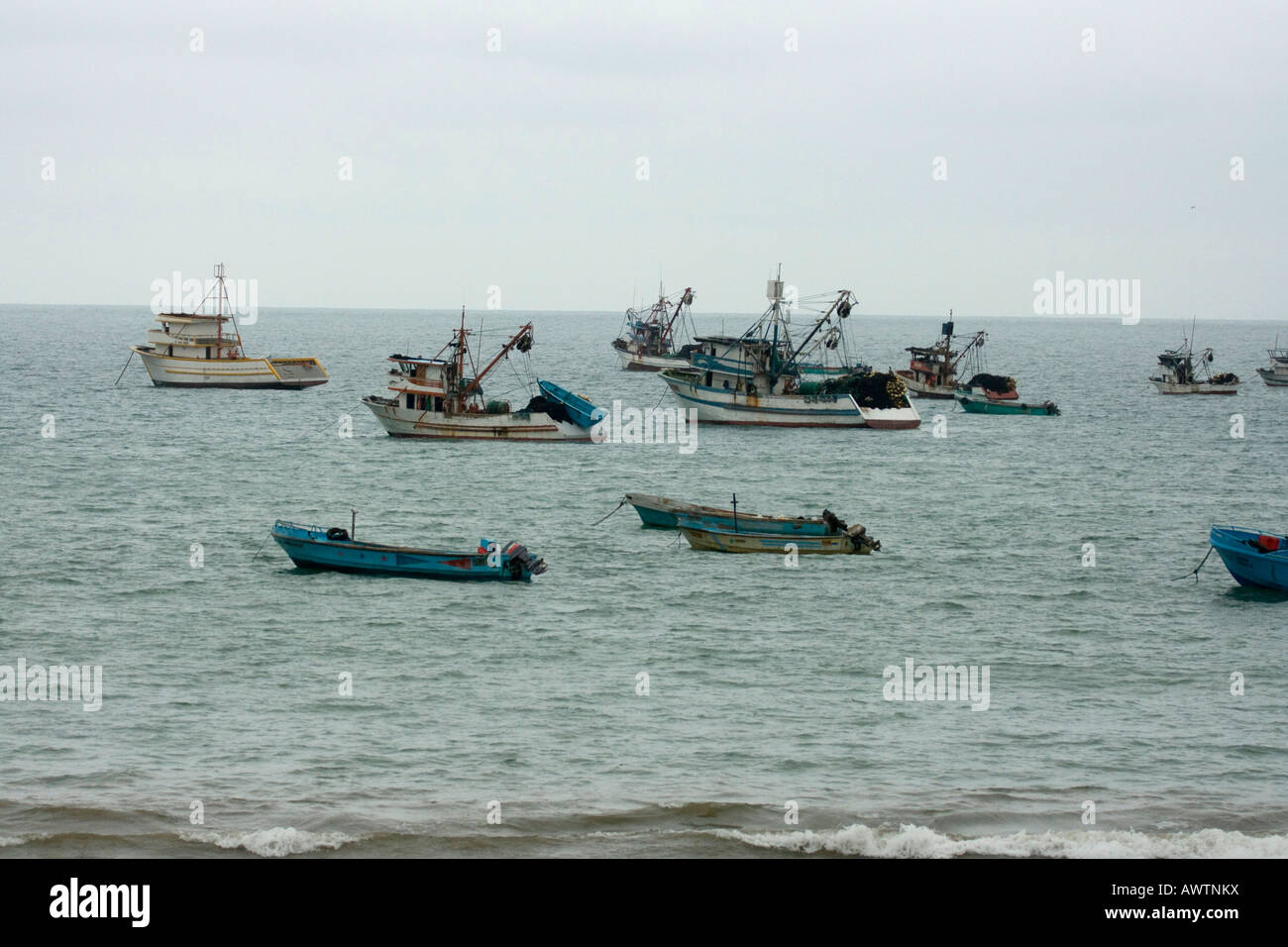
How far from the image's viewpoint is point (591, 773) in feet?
104

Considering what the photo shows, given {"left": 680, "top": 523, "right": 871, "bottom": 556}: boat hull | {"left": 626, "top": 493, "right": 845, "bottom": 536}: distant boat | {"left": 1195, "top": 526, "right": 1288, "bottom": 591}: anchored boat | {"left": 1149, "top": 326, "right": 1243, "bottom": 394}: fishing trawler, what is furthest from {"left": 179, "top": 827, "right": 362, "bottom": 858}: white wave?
{"left": 1149, "top": 326, "right": 1243, "bottom": 394}: fishing trawler

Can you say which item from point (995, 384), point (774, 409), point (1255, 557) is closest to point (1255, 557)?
point (1255, 557)

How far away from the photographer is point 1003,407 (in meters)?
129

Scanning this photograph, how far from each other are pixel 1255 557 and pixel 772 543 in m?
17.7

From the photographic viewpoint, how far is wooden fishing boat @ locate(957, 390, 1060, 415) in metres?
128

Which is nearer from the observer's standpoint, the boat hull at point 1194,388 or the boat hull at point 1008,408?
the boat hull at point 1008,408

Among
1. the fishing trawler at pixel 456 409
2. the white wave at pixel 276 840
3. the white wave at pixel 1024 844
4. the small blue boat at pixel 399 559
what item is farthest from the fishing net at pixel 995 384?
the white wave at pixel 276 840

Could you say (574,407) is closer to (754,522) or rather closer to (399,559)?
(754,522)

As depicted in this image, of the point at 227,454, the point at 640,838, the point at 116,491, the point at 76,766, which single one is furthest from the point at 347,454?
the point at 640,838

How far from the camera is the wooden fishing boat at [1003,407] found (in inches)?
5044

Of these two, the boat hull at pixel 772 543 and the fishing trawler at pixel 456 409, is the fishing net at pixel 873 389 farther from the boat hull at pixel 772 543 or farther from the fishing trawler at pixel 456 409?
the boat hull at pixel 772 543

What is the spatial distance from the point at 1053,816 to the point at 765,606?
19648 mm

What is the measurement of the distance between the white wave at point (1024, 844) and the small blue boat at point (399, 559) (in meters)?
23.5

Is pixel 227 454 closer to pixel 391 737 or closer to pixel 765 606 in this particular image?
pixel 765 606
